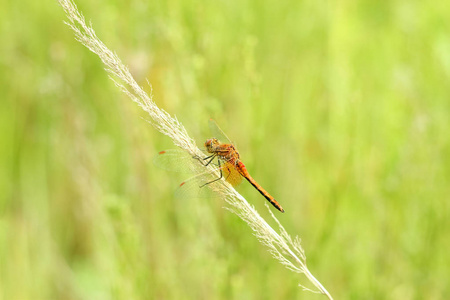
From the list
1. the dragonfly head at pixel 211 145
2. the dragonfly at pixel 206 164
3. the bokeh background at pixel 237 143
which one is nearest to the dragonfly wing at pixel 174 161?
the dragonfly at pixel 206 164

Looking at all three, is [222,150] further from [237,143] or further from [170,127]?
[237,143]

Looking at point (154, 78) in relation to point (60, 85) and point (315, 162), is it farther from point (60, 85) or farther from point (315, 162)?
point (315, 162)

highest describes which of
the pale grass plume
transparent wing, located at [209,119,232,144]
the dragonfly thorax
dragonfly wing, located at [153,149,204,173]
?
transparent wing, located at [209,119,232,144]

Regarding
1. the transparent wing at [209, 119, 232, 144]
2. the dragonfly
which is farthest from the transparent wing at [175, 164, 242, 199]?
the transparent wing at [209, 119, 232, 144]

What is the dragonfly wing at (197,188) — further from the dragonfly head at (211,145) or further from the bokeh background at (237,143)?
the bokeh background at (237,143)

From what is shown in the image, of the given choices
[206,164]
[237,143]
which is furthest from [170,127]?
[237,143]

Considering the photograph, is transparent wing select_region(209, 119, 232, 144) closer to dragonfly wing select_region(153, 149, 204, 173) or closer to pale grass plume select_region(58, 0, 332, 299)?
dragonfly wing select_region(153, 149, 204, 173)
